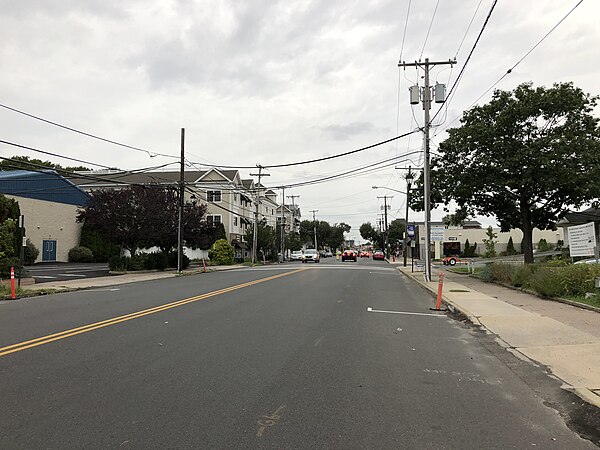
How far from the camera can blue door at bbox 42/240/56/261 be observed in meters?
42.8

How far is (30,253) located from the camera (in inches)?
1515

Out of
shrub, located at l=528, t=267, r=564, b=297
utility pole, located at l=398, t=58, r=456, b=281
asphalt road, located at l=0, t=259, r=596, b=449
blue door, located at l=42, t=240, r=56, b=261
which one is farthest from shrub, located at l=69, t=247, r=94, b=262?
shrub, located at l=528, t=267, r=564, b=297

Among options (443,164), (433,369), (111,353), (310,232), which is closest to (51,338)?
(111,353)

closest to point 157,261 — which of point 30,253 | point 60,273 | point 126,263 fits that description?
point 126,263

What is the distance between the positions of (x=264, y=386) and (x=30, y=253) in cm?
3839

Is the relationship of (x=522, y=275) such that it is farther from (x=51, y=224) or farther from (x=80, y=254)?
(x=80, y=254)

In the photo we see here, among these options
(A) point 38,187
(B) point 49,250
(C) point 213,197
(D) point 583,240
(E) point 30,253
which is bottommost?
(E) point 30,253

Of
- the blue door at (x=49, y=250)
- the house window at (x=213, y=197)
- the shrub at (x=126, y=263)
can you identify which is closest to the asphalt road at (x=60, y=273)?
the shrub at (x=126, y=263)

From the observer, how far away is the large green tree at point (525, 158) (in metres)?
21.8

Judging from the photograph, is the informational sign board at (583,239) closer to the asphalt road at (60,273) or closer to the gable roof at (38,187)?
the asphalt road at (60,273)

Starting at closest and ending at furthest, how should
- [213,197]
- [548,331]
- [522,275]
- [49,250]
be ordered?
1. [548,331]
2. [522,275]
3. [49,250]
4. [213,197]

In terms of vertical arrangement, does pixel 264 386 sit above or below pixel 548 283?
below

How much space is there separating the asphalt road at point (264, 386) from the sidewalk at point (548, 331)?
0.44 meters

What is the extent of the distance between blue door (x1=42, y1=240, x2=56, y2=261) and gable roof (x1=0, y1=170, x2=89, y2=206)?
3.86m
